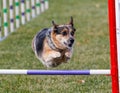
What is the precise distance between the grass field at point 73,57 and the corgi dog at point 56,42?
1418 mm

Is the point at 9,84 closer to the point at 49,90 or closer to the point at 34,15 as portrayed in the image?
the point at 49,90

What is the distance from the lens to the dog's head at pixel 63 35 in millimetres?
4461

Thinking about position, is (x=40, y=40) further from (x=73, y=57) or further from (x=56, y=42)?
(x=73, y=57)

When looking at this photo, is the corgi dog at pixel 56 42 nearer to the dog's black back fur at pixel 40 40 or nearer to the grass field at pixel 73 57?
the dog's black back fur at pixel 40 40

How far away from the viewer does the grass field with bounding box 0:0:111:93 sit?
6164 mm

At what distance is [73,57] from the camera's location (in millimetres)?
7863

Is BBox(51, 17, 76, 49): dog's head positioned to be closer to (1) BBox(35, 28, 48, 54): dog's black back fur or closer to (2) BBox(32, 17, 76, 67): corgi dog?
(2) BBox(32, 17, 76, 67): corgi dog

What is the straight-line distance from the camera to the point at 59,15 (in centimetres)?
1258

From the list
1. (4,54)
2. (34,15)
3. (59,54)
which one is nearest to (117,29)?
(59,54)

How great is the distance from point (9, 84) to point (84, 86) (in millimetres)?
836

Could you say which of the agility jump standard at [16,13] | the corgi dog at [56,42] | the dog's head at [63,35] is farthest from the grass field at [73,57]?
the dog's head at [63,35]

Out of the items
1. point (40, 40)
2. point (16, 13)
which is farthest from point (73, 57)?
point (40, 40)

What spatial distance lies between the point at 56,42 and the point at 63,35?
0.08 meters

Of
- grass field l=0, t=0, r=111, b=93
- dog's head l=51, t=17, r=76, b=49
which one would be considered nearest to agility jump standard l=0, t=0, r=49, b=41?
grass field l=0, t=0, r=111, b=93
